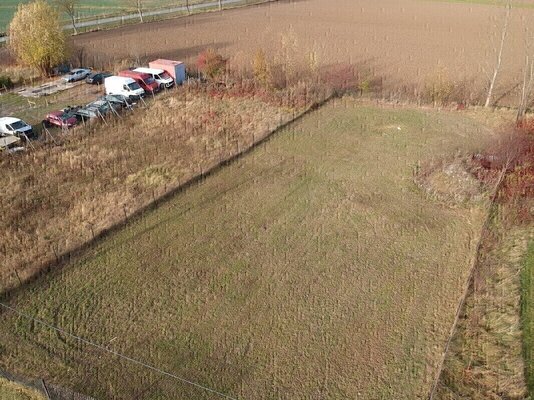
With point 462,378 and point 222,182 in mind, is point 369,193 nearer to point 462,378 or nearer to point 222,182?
point 222,182

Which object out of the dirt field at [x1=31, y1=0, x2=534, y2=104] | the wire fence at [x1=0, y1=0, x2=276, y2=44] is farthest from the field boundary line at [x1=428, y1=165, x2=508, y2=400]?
the wire fence at [x1=0, y1=0, x2=276, y2=44]

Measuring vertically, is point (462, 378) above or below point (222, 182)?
below

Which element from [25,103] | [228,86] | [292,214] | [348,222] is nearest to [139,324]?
[292,214]

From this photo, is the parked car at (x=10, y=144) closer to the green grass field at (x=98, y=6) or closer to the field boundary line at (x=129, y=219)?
the field boundary line at (x=129, y=219)

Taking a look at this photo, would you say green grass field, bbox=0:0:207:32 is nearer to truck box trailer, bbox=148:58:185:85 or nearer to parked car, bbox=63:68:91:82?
parked car, bbox=63:68:91:82

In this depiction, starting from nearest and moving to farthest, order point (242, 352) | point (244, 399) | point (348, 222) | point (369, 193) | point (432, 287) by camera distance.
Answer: point (244, 399) → point (242, 352) → point (432, 287) → point (348, 222) → point (369, 193)

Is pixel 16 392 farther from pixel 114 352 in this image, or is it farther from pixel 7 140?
pixel 7 140
